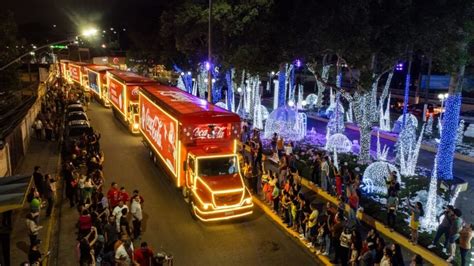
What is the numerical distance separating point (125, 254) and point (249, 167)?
778 cm

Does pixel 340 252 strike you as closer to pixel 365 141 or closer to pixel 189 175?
pixel 189 175

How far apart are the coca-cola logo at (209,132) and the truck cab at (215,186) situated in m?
0.46

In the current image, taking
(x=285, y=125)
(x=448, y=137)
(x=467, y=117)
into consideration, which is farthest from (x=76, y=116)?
(x=467, y=117)

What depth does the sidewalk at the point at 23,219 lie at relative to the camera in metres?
12.1

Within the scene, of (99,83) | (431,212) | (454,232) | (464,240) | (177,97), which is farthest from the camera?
(99,83)

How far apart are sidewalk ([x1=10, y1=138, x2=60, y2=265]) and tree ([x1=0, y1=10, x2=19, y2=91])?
569 centimetres

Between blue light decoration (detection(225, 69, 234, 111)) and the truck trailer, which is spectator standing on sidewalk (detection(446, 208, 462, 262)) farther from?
the truck trailer

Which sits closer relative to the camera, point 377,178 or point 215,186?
point 215,186

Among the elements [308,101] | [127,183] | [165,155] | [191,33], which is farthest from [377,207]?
[308,101]

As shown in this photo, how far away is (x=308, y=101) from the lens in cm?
4278

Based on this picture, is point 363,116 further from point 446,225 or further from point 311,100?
point 311,100

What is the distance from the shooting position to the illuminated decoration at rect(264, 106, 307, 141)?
26359 mm

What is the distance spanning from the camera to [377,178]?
17.0 meters

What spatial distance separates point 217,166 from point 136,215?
10.6 ft
